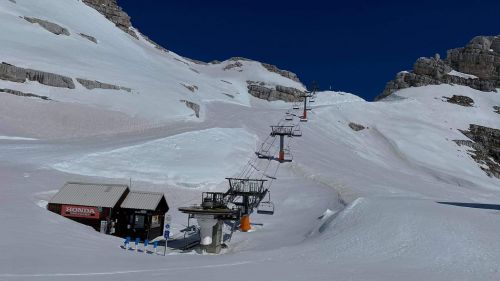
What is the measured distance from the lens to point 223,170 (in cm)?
3456

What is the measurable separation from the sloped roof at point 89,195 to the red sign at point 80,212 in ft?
0.61

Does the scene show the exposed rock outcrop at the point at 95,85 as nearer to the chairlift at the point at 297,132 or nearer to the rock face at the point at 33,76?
the rock face at the point at 33,76

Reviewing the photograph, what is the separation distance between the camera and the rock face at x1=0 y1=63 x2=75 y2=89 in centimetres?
4431

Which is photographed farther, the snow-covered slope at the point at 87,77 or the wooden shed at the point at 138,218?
the snow-covered slope at the point at 87,77

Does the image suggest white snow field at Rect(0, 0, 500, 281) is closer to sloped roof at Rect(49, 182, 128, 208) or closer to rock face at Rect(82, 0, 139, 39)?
sloped roof at Rect(49, 182, 128, 208)

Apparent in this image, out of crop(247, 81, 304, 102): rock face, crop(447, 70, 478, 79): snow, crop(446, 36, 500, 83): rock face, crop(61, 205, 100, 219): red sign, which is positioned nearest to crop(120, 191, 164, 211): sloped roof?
crop(61, 205, 100, 219): red sign

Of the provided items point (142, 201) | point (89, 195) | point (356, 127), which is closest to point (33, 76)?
point (89, 195)

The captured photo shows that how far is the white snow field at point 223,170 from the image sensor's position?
41.9ft

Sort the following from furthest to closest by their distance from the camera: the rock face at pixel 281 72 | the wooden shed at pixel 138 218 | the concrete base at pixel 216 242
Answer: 1. the rock face at pixel 281 72
2. the wooden shed at pixel 138 218
3. the concrete base at pixel 216 242

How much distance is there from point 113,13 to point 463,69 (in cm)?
8413

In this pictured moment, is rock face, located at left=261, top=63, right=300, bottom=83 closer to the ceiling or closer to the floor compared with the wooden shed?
closer to the ceiling

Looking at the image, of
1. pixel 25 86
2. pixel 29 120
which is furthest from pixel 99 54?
pixel 29 120

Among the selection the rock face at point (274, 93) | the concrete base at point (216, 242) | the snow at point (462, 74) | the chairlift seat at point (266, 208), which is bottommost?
the concrete base at point (216, 242)

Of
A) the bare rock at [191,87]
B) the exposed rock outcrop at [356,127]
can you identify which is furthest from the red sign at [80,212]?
the bare rock at [191,87]
